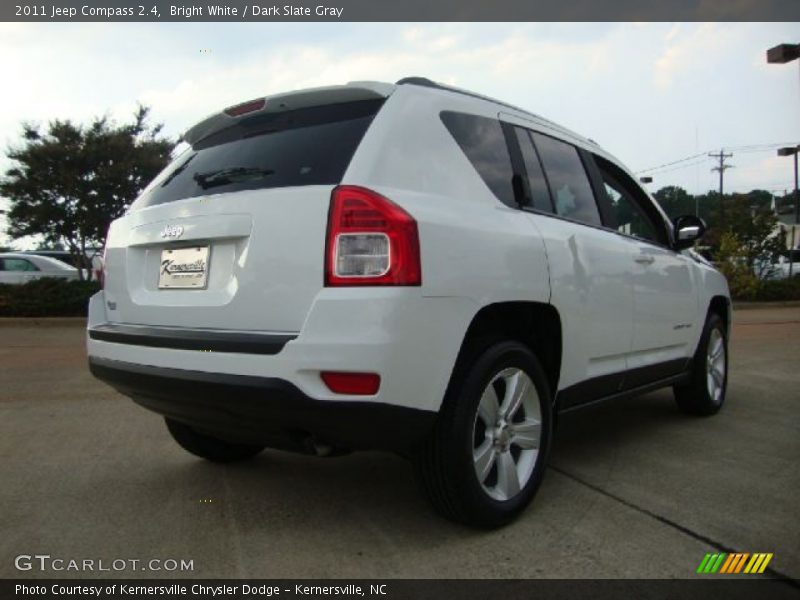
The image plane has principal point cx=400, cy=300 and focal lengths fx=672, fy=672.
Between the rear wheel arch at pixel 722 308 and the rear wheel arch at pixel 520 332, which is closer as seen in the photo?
the rear wheel arch at pixel 520 332

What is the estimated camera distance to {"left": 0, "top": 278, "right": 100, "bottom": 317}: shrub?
458 inches

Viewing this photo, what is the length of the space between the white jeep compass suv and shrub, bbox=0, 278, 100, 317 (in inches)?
373

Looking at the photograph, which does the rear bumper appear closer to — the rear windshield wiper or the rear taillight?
the rear taillight

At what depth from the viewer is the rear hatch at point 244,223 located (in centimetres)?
243

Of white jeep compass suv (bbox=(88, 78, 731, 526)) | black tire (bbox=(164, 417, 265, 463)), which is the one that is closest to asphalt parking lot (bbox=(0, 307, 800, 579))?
black tire (bbox=(164, 417, 265, 463))

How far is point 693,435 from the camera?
4441 mm

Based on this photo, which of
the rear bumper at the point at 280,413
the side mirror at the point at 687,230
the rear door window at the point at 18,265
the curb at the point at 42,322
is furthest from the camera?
the rear door window at the point at 18,265

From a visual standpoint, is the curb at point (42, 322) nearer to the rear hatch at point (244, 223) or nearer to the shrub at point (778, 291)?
the rear hatch at point (244, 223)

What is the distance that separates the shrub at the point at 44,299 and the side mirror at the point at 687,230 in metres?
10.3

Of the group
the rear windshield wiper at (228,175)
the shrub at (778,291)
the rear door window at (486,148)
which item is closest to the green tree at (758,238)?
the shrub at (778,291)

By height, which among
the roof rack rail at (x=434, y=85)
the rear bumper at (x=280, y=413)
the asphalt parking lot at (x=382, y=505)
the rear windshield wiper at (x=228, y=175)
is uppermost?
the roof rack rail at (x=434, y=85)

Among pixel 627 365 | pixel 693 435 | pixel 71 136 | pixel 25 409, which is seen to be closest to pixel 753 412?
pixel 693 435

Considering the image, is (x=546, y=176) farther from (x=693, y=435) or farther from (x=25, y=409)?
(x=25, y=409)
